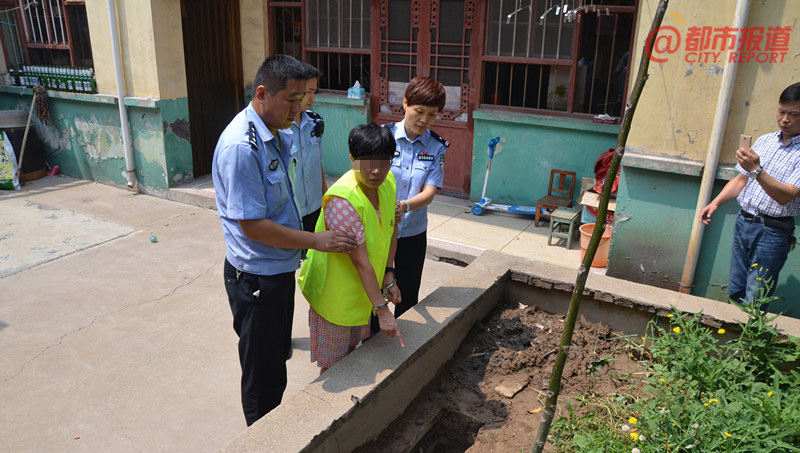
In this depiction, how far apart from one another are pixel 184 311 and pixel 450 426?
256 centimetres

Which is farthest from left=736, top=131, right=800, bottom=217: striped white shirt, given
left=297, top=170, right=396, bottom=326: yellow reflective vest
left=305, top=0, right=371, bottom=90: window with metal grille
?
left=305, top=0, right=371, bottom=90: window with metal grille

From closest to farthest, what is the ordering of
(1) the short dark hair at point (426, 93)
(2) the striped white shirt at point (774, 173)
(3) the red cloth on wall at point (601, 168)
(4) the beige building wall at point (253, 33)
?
(1) the short dark hair at point (426, 93)
(2) the striped white shirt at point (774, 173)
(3) the red cloth on wall at point (601, 168)
(4) the beige building wall at point (253, 33)

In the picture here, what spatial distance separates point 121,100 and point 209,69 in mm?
1182

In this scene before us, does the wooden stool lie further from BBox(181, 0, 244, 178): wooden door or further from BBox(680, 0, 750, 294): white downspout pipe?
BBox(181, 0, 244, 178): wooden door

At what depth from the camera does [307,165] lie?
11.9 ft

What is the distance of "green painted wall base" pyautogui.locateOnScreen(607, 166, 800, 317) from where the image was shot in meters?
4.13

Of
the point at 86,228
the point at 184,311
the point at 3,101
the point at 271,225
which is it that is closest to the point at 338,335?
the point at 271,225

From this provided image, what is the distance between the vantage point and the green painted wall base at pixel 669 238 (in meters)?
4.13

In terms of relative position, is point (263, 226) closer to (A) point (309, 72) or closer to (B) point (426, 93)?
(A) point (309, 72)

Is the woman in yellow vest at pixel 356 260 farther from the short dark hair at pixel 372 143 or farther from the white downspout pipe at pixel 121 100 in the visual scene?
the white downspout pipe at pixel 121 100

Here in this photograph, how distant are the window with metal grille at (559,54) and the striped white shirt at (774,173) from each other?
2.33 metres

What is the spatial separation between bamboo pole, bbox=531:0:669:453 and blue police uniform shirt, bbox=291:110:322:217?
2.14 metres

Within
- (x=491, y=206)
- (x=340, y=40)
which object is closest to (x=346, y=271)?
(x=491, y=206)

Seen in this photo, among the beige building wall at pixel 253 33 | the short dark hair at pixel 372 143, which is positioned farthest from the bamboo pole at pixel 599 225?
the beige building wall at pixel 253 33
